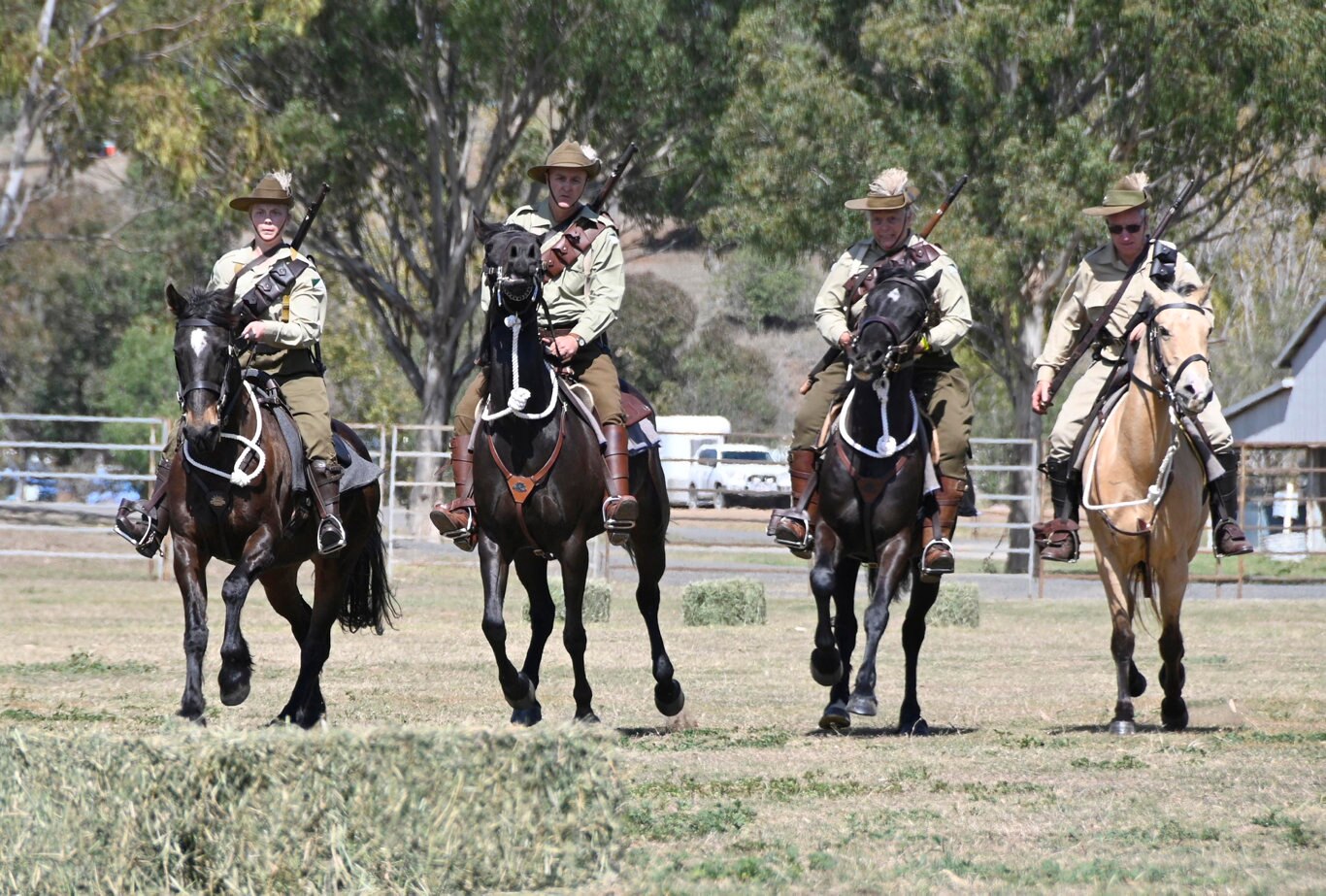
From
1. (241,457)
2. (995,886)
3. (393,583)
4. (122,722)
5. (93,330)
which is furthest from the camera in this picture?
(93,330)

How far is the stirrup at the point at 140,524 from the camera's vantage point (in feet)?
36.3

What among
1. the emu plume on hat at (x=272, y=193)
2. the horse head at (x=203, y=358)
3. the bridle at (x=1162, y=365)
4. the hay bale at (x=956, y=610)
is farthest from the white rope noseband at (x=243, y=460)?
the hay bale at (x=956, y=610)

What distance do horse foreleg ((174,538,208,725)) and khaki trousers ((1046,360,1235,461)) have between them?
5.28m

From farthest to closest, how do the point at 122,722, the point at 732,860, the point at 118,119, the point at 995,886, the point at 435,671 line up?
1. the point at 118,119
2. the point at 435,671
3. the point at 122,722
4. the point at 732,860
5. the point at 995,886

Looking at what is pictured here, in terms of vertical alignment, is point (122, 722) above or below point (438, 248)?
below

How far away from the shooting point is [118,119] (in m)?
36.6

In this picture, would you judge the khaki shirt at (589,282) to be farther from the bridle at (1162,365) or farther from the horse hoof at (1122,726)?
the horse hoof at (1122,726)

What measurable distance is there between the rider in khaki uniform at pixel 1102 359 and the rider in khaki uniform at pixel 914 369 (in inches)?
25.5

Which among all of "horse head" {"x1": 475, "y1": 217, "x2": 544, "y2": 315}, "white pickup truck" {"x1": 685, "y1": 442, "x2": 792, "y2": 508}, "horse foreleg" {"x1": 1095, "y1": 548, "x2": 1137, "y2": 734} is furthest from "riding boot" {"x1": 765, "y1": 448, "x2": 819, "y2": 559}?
"white pickup truck" {"x1": 685, "y1": 442, "x2": 792, "y2": 508}

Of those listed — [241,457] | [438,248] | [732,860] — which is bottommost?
[732,860]

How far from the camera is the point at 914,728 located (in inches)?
450

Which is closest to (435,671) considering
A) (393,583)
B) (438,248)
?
(393,583)

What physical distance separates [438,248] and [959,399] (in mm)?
35238

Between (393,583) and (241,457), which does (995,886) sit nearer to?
(241,457)
